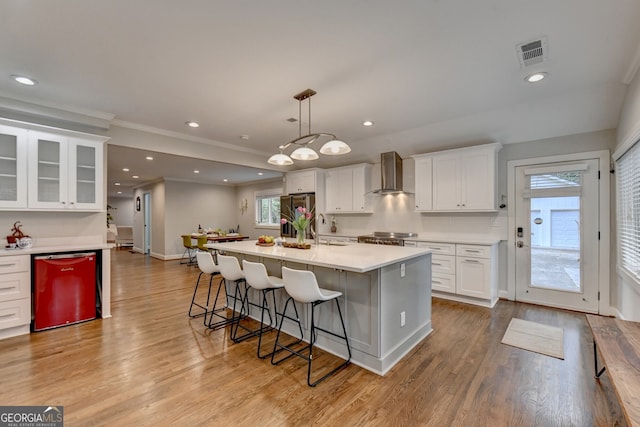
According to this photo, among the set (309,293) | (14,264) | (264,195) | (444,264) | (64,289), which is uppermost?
Result: (264,195)

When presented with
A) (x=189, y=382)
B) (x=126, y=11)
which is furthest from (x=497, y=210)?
(x=126, y=11)

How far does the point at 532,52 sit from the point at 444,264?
2913mm

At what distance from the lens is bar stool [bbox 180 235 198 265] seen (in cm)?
772

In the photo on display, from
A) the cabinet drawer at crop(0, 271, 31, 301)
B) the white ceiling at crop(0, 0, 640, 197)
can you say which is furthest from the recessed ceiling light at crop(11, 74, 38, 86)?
the cabinet drawer at crop(0, 271, 31, 301)

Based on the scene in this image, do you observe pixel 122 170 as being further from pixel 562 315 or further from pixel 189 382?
pixel 562 315

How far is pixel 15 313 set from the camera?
306 centimetres

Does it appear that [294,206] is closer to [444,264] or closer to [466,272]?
[444,264]

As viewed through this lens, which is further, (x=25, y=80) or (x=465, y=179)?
(x=465, y=179)

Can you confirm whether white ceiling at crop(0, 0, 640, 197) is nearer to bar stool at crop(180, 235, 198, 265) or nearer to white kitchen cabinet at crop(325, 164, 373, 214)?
white kitchen cabinet at crop(325, 164, 373, 214)

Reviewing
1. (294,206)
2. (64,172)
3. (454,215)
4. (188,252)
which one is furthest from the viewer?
(188,252)

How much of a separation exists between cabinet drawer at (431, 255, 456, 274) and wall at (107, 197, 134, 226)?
14456mm

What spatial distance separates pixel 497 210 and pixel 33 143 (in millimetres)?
6041

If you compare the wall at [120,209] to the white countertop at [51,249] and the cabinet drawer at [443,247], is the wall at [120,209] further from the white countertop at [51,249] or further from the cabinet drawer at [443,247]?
the cabinet drawer at [443,247]

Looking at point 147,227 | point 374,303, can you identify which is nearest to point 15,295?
point 374,303
